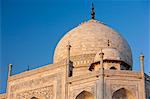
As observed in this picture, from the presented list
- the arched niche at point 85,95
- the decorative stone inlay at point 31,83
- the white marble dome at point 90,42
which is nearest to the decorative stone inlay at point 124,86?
the arched niche at point 85,95

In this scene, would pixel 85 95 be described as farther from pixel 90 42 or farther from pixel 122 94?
pixel 90 42

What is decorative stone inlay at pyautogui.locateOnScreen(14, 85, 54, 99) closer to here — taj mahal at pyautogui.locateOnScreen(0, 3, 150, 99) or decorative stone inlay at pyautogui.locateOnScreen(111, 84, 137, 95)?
taj mahal at pyautogui.locateOnScreen(0, 3, 150, 99)

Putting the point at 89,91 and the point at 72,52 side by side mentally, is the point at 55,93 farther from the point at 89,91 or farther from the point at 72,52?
the point at 72,52

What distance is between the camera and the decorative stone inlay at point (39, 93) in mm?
16578

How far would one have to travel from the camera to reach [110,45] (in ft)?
64.5

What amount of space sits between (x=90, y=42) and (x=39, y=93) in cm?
446

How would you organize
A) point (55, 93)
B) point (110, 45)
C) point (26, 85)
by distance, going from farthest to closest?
point (110, 45) → point (26, 85) → point (55, 93)

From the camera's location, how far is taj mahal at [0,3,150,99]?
49.8ft

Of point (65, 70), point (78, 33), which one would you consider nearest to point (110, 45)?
point (78, 33)


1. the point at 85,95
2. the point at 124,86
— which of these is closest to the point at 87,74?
the point at 85,95

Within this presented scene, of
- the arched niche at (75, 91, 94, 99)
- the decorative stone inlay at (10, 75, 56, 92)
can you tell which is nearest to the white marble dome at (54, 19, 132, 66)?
the decorative stone inlay at (10, 75, 56, 92)

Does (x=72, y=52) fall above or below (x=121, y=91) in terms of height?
above

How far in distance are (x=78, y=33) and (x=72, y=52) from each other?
136 cm

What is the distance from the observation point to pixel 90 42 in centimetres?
1973
